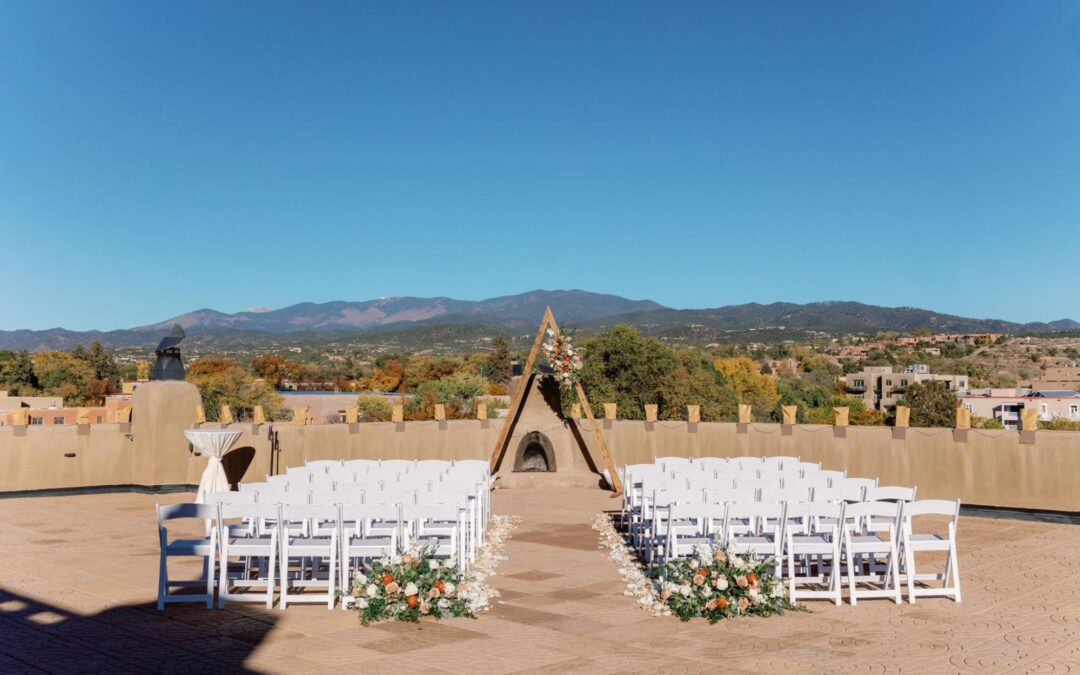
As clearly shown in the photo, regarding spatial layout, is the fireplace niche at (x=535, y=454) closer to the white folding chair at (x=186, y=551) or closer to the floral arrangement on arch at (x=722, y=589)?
the white folding chair at (x=186, y=551)

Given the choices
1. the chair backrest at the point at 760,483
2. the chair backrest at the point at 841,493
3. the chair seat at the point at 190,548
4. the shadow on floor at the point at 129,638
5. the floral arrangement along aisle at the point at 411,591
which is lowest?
the shadow on floor at the point at 129,638

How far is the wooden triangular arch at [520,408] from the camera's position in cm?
1744

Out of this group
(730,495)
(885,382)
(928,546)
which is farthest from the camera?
(885,382)

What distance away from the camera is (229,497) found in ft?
29.7

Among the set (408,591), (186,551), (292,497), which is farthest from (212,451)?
(408,591)

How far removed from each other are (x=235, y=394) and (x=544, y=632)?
61.7 metres

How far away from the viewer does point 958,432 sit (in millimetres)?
14836

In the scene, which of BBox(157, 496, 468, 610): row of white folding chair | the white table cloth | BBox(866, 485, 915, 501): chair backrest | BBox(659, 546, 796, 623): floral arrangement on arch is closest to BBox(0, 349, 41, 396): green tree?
the white table cloth

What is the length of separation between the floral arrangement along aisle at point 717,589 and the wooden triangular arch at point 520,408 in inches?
352

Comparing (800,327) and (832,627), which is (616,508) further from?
(800,327)

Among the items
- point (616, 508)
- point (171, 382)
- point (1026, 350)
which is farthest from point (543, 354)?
point (1026, 350)

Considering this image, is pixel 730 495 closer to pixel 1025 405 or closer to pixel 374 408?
pixel 374 408

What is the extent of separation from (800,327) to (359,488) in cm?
14042

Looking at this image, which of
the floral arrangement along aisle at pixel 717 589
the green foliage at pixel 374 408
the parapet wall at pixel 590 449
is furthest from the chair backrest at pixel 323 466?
the green foliage at pixel 374 408
